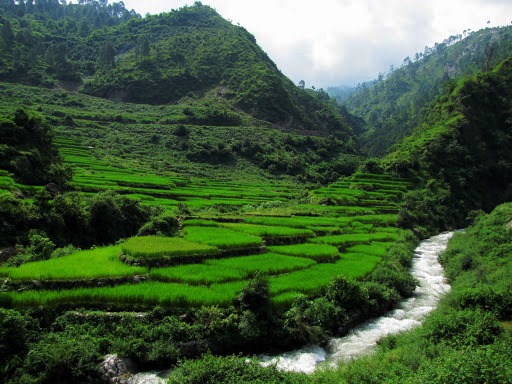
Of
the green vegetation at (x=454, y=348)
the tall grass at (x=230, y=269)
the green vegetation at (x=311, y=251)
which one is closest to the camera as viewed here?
the green vegetation at (x=454, y=348)

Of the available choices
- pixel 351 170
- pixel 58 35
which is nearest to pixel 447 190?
pixel 351 170

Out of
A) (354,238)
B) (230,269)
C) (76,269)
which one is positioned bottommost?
(354,238)

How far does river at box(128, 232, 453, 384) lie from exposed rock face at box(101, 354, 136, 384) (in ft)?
0.97

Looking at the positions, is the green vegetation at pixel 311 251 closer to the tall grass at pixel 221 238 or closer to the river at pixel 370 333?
the tall grass at pixel 221 238

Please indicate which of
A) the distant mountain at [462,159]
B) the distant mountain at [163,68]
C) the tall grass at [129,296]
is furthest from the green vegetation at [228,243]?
the distant mountain at [163,68]

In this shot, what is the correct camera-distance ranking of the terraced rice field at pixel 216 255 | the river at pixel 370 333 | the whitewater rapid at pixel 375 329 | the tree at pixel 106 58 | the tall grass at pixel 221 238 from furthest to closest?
1. the tree at pixel 106 58
2. the tall grass at pixel 221 238
3. the terraced rice field at pixel 216 255
4. the whitewater rapid at pixel 375 329
5. the river at pixel 370 333

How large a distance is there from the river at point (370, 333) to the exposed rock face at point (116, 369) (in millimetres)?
296

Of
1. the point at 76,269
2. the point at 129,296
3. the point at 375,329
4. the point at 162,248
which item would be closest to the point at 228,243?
the point at 162,248

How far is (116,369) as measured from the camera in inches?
564

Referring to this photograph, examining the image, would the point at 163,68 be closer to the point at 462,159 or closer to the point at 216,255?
the point at 462,159

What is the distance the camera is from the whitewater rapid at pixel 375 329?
55.9ft

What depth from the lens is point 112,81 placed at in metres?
119

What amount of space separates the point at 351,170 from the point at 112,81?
81.1m

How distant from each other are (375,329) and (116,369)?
13.8 metres
